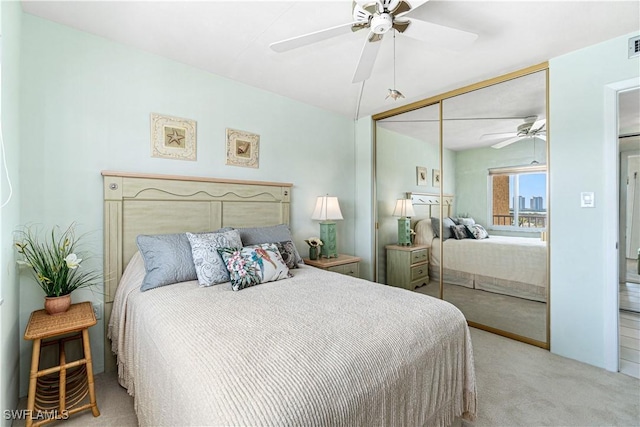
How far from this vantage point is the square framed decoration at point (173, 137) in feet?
7.79

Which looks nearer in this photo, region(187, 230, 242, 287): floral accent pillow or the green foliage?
the green foliage

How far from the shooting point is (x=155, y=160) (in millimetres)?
2387

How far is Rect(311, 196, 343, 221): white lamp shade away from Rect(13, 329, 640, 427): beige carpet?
1.89 meters

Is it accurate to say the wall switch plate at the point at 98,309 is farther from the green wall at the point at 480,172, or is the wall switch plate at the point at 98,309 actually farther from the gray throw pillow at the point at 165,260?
the green wall at the point at 480,172

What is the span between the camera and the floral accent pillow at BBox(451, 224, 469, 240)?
10.1 ft

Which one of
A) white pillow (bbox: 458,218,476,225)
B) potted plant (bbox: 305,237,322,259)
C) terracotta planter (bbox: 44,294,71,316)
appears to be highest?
white pillow (bbox: 458,218,476,225)

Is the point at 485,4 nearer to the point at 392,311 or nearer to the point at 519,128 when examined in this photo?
the point at 519,128

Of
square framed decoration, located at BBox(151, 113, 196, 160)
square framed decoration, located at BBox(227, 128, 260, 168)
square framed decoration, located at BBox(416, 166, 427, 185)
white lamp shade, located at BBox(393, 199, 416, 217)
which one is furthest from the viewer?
white lamp shade, located at BBox(393, 199, 416, 217)

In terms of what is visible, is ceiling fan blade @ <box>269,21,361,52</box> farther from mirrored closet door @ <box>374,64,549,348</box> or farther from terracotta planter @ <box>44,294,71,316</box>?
terracotta planter @ <box>44,294,71,316</box>

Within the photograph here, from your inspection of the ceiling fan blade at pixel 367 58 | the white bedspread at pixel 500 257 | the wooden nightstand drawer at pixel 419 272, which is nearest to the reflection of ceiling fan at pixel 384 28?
the ceiling fan blade at pixel 367 58

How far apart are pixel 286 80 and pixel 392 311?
7.91 ft

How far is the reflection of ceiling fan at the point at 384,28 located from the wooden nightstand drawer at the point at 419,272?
2.34 metres

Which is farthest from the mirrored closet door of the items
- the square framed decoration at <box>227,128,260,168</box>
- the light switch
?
the square framed decoration at <box>227,128,260,168</box>

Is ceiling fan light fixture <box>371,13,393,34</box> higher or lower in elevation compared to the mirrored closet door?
higher
